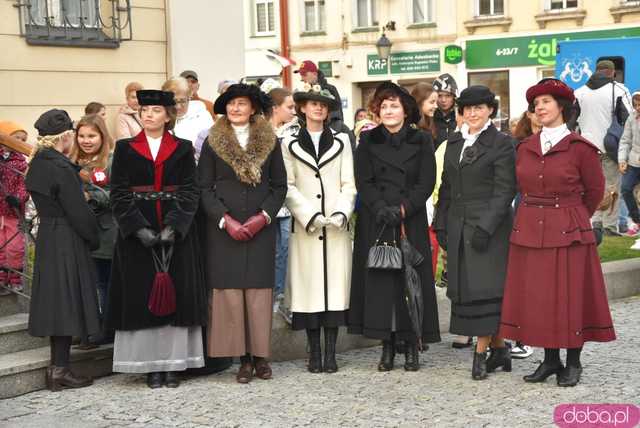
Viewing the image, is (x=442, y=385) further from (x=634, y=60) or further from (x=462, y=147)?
(x=634, y=60)

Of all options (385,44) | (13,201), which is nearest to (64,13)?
(13,201)

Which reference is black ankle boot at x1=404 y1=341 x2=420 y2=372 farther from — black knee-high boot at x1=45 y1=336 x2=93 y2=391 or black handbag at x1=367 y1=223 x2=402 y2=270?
black knee-high boot at x1=45 y1=336 x2=93 y2=391

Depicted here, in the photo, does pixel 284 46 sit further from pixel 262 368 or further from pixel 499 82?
pixel 499 82

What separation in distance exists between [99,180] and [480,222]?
256 centimetres

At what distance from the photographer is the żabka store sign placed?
6422mm

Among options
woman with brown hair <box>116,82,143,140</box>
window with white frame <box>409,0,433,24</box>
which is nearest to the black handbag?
woman with brown hair <box>116,82,143,140</box>

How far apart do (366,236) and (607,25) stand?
24.5m

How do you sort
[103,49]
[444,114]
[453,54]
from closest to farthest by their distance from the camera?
[444,114], [103,49], [453,54]

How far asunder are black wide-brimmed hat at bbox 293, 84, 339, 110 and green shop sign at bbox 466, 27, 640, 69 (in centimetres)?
2417

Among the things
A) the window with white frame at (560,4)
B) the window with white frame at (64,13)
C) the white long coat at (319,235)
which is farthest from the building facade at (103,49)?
the window with white frame at (560,4)

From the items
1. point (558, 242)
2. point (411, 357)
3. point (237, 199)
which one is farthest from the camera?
point (411, 357)

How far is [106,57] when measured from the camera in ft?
40.8

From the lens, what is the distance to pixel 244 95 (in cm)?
772

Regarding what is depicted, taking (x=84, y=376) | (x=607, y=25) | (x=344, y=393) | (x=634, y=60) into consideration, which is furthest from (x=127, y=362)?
(x=607, y=25)
